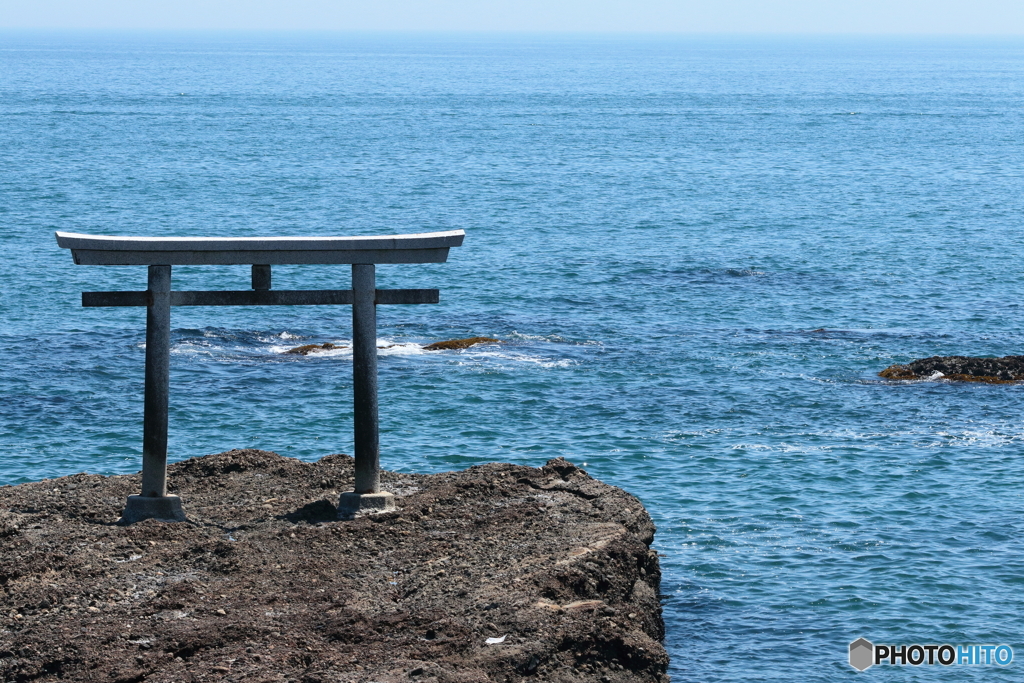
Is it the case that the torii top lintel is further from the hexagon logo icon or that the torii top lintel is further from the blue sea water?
the hexagon logo icon

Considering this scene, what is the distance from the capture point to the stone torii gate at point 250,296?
17.5 metres

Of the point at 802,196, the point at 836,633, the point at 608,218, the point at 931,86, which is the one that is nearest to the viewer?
the point at 836,633

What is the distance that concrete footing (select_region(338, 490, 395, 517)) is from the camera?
1828 centimetres

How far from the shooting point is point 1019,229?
59.9 meters

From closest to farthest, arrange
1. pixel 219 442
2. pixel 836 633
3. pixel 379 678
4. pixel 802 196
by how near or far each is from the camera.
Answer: pixel 379 678, pixel 836 633, pixel 219 442, pixel 802 196

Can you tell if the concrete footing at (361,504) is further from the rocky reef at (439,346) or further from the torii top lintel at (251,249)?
the rocky reef at (439,346)

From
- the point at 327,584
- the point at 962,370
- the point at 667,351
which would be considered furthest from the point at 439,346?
the point at 327,584

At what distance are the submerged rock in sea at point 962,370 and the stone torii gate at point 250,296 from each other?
61.6 ft

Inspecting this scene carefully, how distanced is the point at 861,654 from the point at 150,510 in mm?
10256

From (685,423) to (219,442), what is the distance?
10.5 meters

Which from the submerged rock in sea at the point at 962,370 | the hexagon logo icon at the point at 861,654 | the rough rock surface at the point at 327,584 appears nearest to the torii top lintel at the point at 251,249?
the rough rock surface at the point at 327,584

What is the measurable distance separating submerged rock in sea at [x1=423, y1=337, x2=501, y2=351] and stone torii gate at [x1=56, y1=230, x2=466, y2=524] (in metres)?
18.0

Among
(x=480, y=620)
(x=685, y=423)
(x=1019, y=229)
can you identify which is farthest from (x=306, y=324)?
(x=1019, y=229)

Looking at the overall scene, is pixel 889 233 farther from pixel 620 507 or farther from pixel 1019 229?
pixel 620 507
